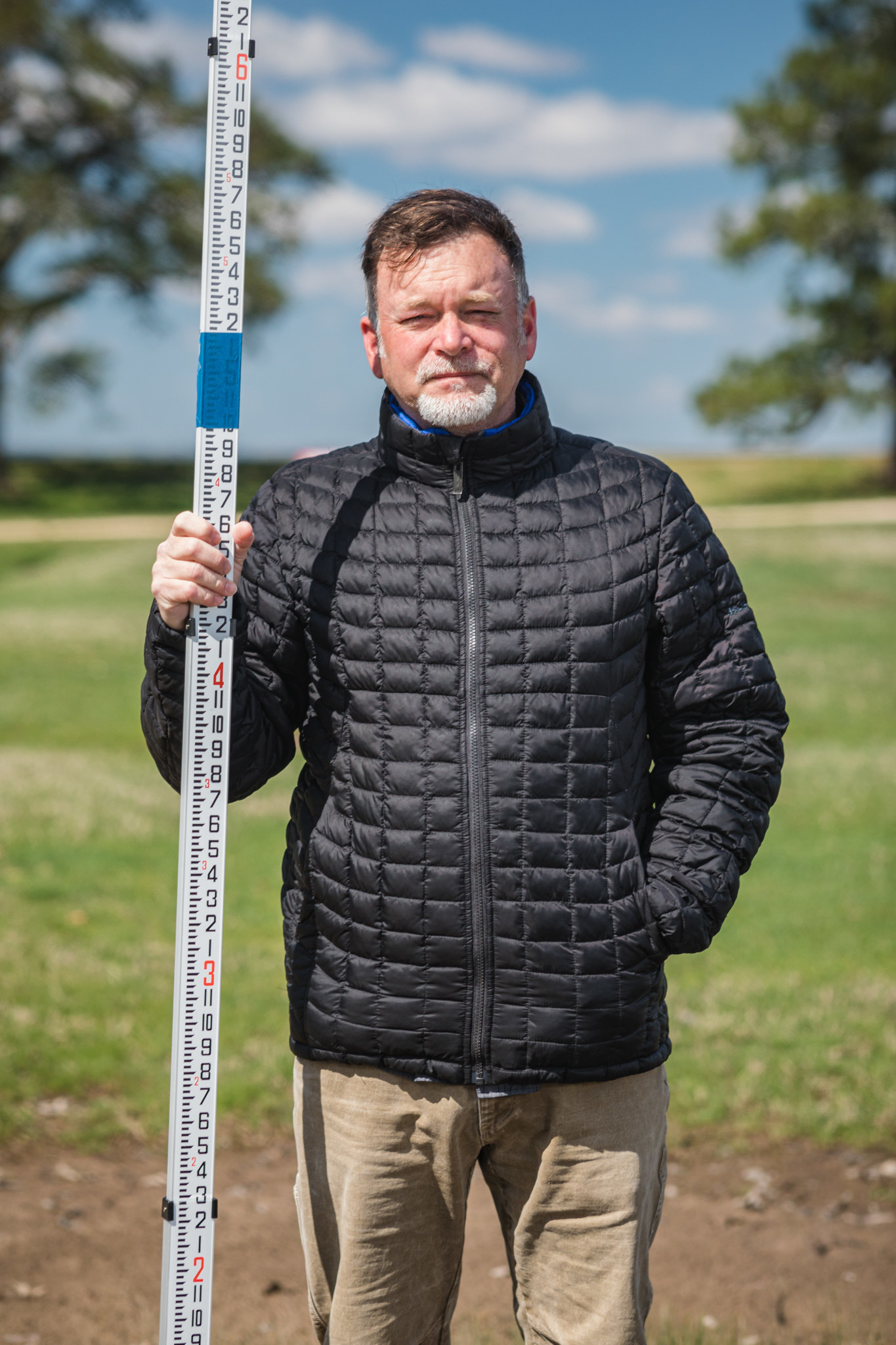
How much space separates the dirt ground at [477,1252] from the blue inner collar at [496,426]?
9.76ft

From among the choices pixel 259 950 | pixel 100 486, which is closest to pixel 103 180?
pixel 100 486

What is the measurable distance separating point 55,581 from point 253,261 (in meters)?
17.8

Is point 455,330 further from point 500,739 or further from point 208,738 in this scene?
point 208,738

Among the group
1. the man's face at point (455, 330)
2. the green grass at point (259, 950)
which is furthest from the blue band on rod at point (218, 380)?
the green grass at point (259, 950)

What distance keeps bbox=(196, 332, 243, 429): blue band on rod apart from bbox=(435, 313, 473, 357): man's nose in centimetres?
42

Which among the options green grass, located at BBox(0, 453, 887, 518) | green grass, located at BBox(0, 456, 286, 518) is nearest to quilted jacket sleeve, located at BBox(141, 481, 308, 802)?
green grass, located at BBox(0, 456, 286, 518)

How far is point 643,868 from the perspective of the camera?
9.70ft

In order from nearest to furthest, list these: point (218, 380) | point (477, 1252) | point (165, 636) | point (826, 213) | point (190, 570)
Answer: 1. point (190, 570)
2. point (165, 636)
3. point (218, 380)
4. point (477, 1252)
5. point (826, 213)

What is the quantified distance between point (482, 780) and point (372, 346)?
1018 millimetres

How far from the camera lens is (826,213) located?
127 ft

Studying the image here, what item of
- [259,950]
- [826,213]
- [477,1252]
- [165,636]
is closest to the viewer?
[165,636]

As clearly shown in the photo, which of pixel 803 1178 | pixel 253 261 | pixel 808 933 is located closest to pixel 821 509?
pixel 253 261

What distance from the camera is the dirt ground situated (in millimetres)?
4438

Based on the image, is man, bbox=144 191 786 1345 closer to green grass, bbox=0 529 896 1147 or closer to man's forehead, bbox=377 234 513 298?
man's forehead, bbox=377 234 513 298
